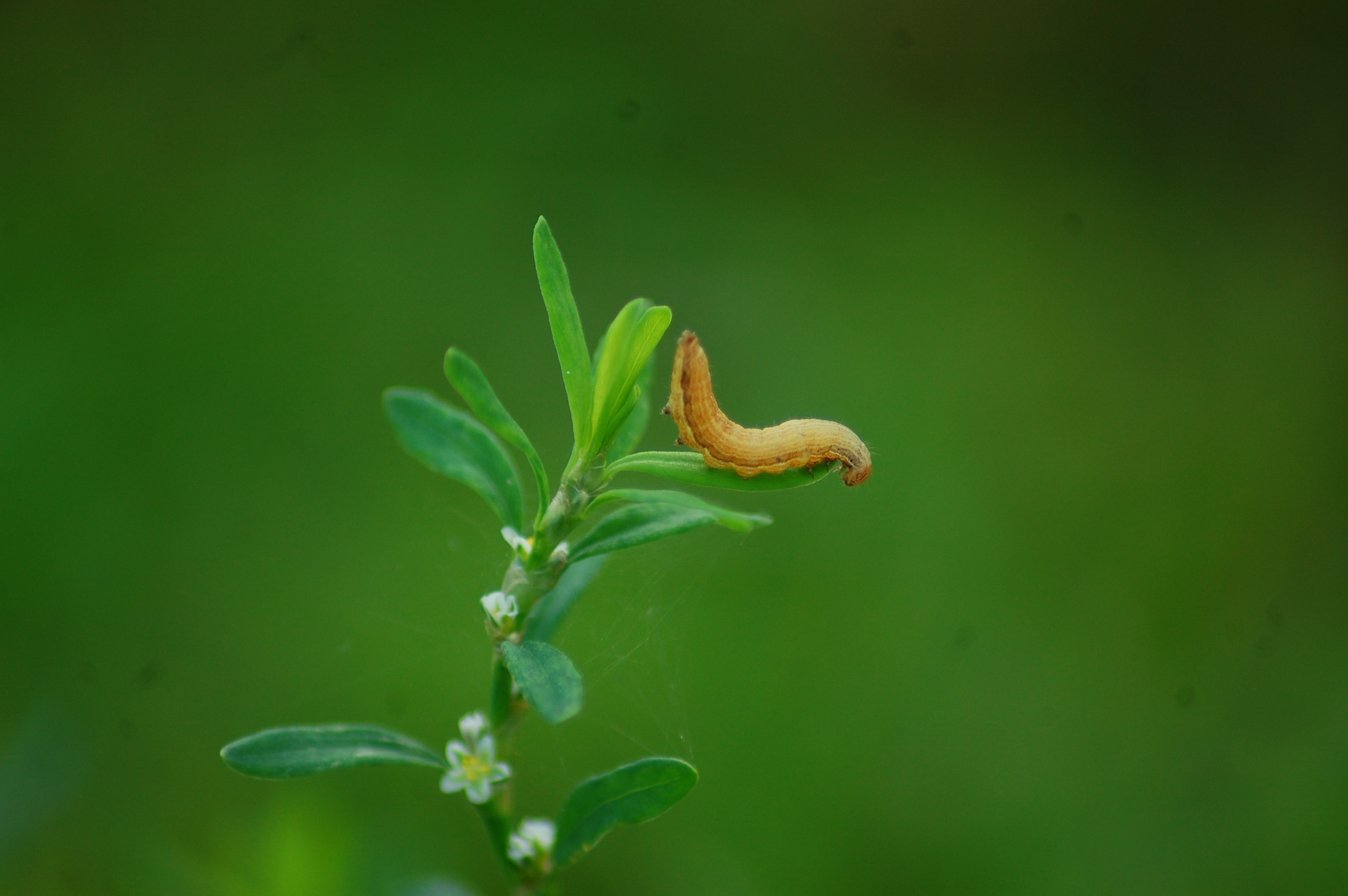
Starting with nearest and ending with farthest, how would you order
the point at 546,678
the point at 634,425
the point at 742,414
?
the point at 546,678, the point at 634,425, the point at 742,414

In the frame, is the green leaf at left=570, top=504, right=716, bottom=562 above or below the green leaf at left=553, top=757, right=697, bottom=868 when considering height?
above

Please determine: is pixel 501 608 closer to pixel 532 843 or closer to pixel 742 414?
pixel 532 843

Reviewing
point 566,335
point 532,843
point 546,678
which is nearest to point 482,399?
point 566,335

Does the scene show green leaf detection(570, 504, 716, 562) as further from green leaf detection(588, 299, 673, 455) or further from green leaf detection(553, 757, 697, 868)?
green leaf detection(553, 757, 697, 868)

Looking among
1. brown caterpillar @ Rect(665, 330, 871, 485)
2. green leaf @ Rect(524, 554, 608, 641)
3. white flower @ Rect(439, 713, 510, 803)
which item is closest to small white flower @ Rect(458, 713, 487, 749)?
white flower @ Rect(439, 713, 510, 803)

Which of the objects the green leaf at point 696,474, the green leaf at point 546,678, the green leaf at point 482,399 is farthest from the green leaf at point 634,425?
the green leaf at point 546,678

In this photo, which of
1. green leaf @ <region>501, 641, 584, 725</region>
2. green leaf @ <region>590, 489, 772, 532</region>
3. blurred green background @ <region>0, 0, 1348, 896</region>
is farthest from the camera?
blurred green background @ <region>0, 0, 1348, 896</region>

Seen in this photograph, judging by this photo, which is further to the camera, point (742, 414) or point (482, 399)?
point (742, 414)
